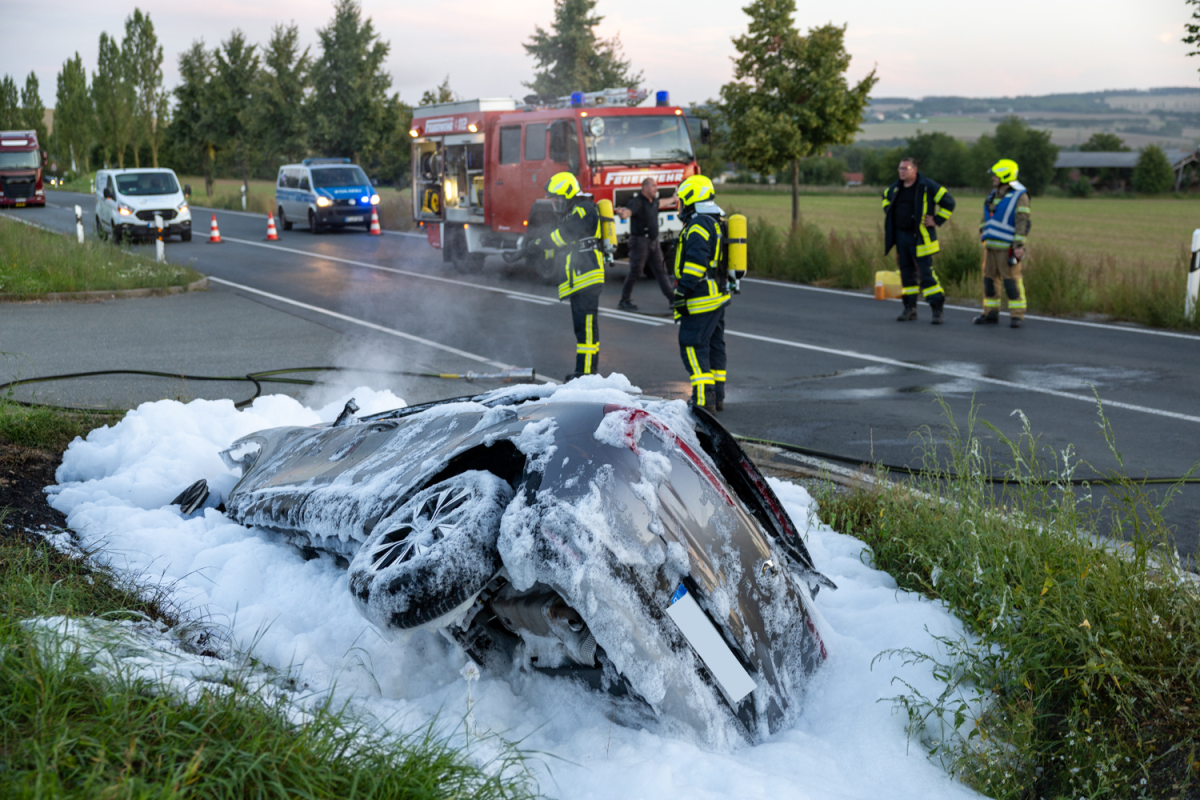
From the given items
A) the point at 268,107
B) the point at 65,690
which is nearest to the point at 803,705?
the point at 65,690

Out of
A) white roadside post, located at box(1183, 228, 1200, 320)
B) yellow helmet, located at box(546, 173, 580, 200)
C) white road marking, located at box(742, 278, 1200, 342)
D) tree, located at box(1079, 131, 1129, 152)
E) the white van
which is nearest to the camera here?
yellow helmet, located at box(546, 173, 580, 200)

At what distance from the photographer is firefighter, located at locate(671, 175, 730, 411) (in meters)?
7.46

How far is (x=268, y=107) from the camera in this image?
44.9 m

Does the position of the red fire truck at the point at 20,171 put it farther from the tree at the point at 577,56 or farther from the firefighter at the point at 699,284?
the firefighter at the point at 699,284

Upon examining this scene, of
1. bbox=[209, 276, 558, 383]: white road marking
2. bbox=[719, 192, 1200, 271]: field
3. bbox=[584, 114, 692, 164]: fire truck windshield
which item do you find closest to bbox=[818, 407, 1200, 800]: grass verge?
bbox=[209, 276, 558, 383]: white road marking

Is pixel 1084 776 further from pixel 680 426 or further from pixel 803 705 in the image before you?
pixel 680 426

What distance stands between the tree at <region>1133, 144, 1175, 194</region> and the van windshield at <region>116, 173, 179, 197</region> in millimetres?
91729

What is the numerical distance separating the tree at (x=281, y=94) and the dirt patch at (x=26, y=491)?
4193 cm

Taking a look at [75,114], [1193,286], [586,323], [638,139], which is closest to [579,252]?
[586,323]

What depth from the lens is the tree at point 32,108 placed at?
95.7m

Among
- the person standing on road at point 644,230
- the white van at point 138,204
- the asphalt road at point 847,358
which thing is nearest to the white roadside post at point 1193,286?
the asphalt road at point 847,358

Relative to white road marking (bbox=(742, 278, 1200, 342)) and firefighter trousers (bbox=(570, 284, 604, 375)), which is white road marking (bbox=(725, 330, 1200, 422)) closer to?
firefighter trousers (bbox=(570, 284, 604, 375))

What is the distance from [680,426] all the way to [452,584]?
93cm

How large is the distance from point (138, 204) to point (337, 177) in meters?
6.23
